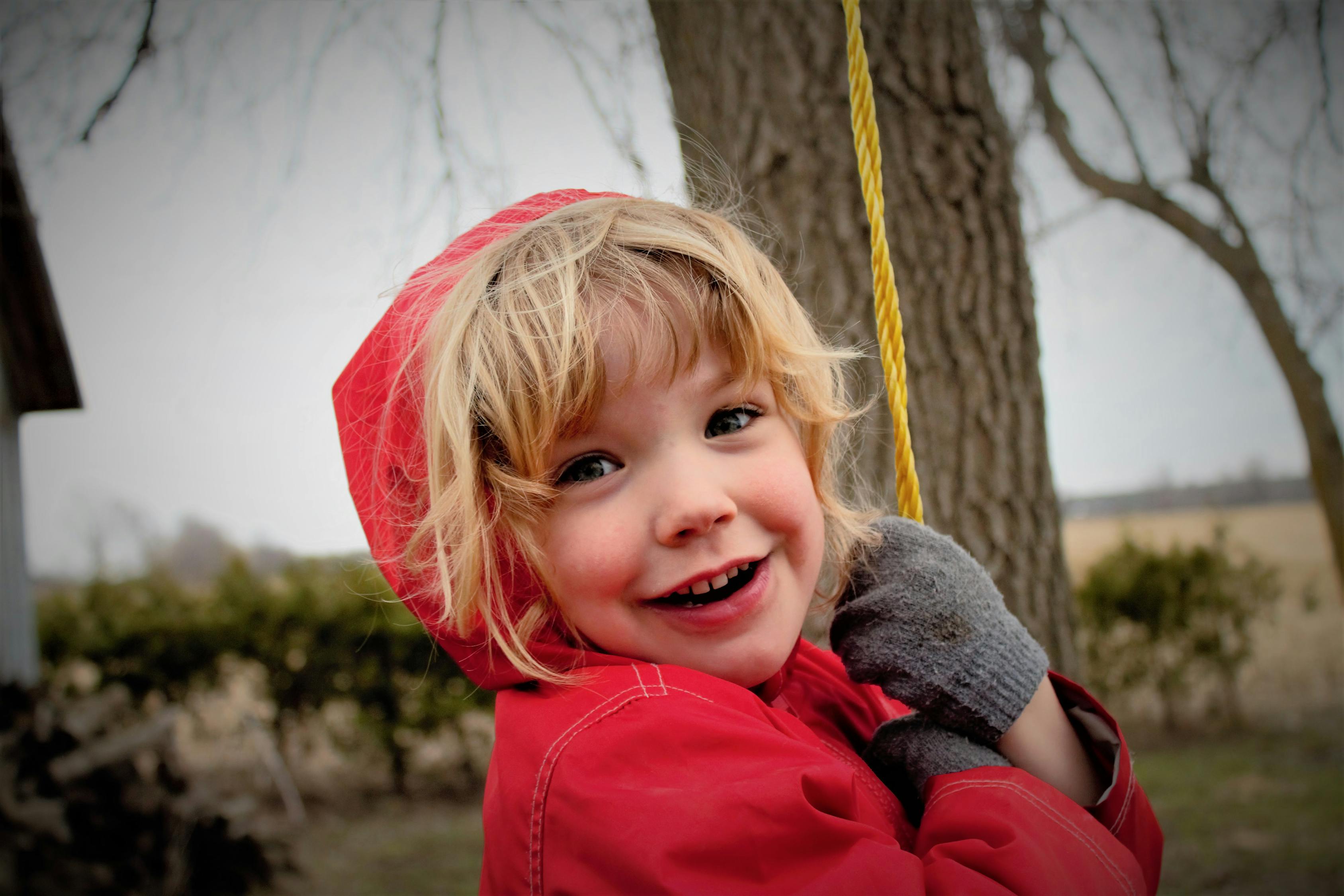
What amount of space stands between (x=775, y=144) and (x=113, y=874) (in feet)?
15.6

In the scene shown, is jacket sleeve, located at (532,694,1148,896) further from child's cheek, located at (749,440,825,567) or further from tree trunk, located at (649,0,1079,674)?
tree trunk, located at (649,0,1079,674)

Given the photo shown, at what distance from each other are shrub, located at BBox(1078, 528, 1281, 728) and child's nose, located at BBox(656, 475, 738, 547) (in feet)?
20.9

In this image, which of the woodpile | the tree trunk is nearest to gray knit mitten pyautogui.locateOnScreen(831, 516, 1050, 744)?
the tree trunk

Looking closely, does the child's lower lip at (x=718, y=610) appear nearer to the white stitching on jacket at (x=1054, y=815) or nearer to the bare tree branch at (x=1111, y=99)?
the white stitching on jacket at (x=1054, y=815)

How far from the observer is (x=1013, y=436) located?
2.10 meters

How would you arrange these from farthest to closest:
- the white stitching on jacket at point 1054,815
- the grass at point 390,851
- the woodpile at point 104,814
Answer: the grass at point 390,851
the woodpile at point 104,814
the white stitching on jacket at point 1054,815

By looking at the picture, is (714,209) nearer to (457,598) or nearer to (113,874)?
(457,598)

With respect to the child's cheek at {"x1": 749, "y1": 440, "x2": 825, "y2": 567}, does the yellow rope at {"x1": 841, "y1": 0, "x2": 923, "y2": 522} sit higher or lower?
higher

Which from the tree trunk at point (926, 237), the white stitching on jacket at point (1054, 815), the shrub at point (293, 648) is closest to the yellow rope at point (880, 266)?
the white stitching on jacket at point (1054, 815)

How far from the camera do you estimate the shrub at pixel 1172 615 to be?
6.32m

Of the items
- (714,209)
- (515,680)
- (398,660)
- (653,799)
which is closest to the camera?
(653,799)

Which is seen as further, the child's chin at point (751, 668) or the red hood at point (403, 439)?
the red hood at point (403, 439)

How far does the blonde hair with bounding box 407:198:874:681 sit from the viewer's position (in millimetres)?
1147

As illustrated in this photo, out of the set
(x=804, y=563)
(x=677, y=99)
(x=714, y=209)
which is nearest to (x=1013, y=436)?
(x=714, y=209)
